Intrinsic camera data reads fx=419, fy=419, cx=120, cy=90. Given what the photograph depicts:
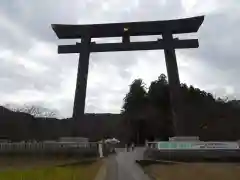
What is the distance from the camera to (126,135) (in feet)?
241

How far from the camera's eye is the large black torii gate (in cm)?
3991

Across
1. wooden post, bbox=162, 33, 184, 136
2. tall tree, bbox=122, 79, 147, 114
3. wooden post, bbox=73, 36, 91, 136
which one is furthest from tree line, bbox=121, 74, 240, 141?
wooden post, bbox=73, 36, 91, 136

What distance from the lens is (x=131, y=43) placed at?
40219 millimetres

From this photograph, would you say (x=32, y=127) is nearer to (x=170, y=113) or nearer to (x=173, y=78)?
(x=173, y=78)

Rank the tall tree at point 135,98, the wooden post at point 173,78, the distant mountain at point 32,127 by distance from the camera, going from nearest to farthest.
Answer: the wooden post at point 173,78 < the distant mountain at point 32,127 < the tall tree at point 135,98

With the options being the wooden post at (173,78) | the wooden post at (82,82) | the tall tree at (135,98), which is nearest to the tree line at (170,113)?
the tall tree at (135,98)

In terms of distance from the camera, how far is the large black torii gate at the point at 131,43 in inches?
1571

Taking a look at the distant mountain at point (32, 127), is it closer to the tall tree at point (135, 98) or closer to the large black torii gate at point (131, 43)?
the large black torii gate at point (131, 43)

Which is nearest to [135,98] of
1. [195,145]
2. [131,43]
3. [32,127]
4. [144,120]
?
[144,120]

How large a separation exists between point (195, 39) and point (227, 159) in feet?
39.5

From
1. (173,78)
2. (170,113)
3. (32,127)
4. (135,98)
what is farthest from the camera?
(135,98)

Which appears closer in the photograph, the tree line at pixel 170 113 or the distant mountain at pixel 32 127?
the distant mountain at pixel 32 127

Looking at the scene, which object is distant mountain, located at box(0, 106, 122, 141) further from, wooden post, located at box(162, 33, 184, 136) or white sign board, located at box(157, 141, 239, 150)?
white sign board, located at box(157, 141, 239, 150)

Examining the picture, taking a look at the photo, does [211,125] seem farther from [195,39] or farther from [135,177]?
[135,177]
